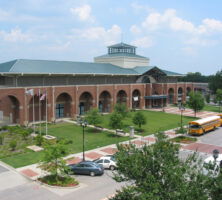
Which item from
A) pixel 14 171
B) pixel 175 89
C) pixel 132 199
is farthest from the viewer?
pixel 175 89

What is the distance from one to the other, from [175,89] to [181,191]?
69772 mm

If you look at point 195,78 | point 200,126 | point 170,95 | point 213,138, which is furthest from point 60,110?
point 195,78

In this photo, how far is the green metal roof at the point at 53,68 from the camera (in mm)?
45469

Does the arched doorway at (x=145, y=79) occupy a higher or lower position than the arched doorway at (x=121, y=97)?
higher

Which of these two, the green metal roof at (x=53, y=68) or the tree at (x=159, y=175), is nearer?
the tree at (x=159, y=175)

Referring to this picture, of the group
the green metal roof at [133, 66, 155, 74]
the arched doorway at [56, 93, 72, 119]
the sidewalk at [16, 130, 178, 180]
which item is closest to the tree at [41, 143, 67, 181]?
the sidewalk at [16, 130, 178, 180]

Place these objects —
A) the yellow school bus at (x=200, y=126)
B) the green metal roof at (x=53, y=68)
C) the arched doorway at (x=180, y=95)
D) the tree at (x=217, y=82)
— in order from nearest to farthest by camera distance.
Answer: the yellow school bus at (x=200, y=126), the green metal roof at (x=53, y=68), the arched doorway at (x=180, y=95), the tree at (x=217, y=82)

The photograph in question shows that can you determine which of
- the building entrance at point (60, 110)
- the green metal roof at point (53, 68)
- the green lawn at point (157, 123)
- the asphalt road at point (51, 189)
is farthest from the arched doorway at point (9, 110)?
the asphalt road at point (51, 189)

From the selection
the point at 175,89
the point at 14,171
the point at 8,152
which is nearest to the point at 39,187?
the point at 14,171

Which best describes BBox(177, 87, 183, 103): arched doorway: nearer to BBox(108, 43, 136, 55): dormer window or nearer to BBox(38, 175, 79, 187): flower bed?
BBox(108, 43, 136, 55): dormer window

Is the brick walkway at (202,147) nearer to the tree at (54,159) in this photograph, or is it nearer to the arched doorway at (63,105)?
the tree at (54,159)

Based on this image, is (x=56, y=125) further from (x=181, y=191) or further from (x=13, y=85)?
(x=181, y=191)

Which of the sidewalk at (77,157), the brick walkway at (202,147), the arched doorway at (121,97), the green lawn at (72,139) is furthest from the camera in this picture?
the arched doorway at (121,97)

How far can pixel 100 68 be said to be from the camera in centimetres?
6159
